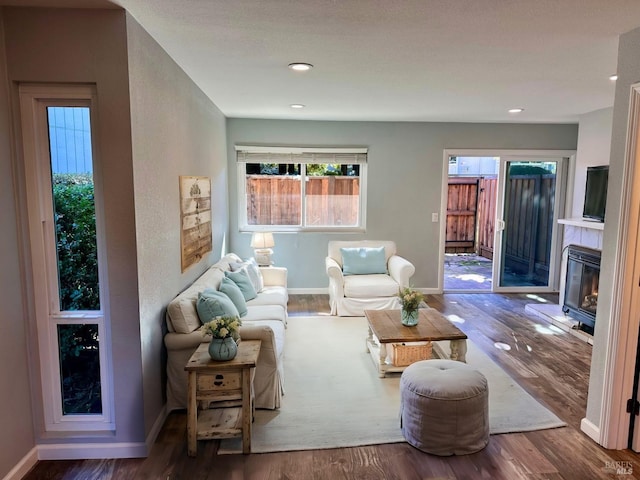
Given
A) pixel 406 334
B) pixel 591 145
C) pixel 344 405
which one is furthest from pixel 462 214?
pixel 344 405

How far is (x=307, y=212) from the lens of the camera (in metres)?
6.05

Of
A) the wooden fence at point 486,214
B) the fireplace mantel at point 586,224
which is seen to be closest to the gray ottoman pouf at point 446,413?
the fireplace mantel at point 586,224

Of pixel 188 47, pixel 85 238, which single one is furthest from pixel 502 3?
pixel 85 238

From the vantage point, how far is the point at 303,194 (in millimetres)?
5996

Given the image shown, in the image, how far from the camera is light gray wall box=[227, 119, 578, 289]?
5781 millimetres

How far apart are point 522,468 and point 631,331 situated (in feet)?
3.34

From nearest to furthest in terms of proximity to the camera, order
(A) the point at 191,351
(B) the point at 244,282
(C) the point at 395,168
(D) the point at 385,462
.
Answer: (D) the point at 385,462
(A) the point at 191,351
(B) the point at 244,282
(C) the point at 395,168

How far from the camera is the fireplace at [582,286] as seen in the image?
4.36 m

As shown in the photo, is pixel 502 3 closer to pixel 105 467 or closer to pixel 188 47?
pixel 188 47

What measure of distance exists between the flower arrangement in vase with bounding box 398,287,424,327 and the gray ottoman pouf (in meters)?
0.91

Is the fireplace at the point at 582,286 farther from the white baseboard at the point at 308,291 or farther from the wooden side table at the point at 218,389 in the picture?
the wooden side table at the point at 218,389

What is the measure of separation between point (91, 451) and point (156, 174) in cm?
169

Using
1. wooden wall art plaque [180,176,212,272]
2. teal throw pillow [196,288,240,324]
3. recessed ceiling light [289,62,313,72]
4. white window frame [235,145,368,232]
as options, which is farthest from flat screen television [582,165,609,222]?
wooden wall art plaque [180,176,212,272]

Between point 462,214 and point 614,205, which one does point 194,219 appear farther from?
point 462,214
